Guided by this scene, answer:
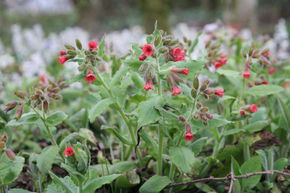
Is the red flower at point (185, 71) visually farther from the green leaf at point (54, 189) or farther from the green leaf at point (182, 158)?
the green leaf at point (54, 189)

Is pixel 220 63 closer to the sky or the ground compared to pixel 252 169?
closer to the sky

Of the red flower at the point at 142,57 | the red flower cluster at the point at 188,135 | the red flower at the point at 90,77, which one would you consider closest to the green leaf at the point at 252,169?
the red flower cluster at the point at 188,135

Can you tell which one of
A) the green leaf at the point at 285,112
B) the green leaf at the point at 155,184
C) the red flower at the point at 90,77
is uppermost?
the red flower at the point at 90,77

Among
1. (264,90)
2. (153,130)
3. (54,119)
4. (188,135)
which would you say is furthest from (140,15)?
(188,135)

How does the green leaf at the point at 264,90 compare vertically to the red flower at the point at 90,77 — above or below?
below

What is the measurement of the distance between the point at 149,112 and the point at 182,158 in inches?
9.1

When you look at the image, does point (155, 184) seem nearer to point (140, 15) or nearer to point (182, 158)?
point (182, 158)

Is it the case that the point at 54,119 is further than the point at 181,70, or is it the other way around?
the point at 54,119

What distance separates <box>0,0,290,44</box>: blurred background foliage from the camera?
7.41m

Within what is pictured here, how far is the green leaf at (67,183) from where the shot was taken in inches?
48.9

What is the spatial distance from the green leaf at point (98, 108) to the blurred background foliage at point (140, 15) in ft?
20.5

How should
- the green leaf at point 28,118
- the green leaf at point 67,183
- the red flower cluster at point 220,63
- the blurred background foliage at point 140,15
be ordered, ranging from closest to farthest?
1. the green leaf at point 67,183
2. the green leaf at point 28,118
3. the red flower cluster at point 220,63
4. the blurred background foliage at point 140,15

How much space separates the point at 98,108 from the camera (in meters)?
1.42

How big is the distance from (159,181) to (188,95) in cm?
37
